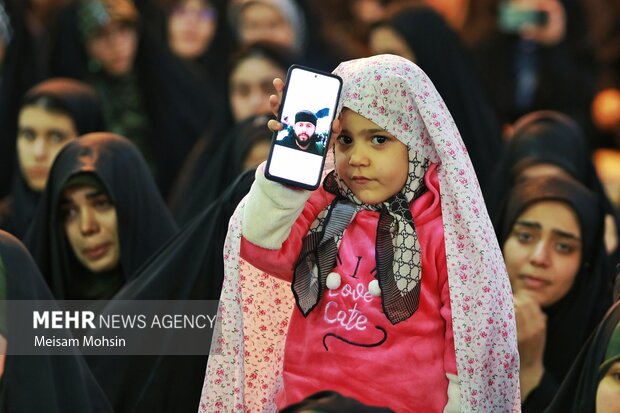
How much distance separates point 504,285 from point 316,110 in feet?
2.18

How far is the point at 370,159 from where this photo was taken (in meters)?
3.89

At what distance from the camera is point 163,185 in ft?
25.9

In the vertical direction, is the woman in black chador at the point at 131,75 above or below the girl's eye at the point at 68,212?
above

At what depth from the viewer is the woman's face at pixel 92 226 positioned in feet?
17.5

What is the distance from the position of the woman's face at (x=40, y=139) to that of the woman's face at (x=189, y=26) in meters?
3.03

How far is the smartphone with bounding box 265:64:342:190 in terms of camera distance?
3762 millimetres

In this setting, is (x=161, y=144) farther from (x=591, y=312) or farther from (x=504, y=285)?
(x=504, y=285)

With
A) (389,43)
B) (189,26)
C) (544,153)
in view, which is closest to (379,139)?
(544,153)

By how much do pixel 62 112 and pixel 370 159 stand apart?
2733mm

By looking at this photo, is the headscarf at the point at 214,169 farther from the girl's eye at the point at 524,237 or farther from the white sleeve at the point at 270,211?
the white sleeve at the point at 270,211

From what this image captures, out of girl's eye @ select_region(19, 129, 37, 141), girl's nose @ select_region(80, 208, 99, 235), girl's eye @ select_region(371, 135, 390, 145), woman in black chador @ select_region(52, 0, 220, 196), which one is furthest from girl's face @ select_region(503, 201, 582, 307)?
woman in black chador @ select_region(52, 0, 220, 196)

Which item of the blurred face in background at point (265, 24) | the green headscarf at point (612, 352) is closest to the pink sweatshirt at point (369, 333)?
the green headscarf at point (612, 352)

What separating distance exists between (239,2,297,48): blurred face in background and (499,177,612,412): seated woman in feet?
11.1

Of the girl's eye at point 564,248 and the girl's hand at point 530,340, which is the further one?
the girl's eye at point 564,248
